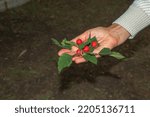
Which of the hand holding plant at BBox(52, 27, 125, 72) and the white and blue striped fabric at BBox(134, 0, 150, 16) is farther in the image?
the white and blue striped fabric at BBox(134, 0, 150, 16)

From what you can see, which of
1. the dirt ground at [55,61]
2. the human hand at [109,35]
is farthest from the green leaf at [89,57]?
the dirt ground at [55,61]

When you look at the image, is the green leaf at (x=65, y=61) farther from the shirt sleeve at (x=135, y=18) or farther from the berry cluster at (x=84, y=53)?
the shirt sleeve at (x=135, y=18)

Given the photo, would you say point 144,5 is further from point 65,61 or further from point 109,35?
point 65,61

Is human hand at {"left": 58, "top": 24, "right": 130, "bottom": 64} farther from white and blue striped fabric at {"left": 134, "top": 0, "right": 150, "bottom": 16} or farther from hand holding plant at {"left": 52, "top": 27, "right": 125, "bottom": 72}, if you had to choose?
white and blue striped fabric at {"left": 134, "top": 0, "right": 150, "bottom": 16}

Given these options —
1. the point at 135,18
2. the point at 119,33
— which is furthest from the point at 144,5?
the point at 119,33

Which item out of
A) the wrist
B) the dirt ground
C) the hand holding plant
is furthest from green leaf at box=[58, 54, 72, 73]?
the dirt ground

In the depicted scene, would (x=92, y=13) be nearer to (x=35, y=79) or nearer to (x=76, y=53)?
(x=35, y=79)

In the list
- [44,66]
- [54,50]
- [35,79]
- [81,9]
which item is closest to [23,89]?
[35,79]

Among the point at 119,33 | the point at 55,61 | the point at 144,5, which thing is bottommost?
the point at 55,61

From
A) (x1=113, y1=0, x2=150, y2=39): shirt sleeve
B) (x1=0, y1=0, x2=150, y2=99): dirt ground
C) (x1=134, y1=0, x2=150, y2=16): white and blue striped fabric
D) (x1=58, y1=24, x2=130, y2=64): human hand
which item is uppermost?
(x1=134, y1=0, x2=150, y2=16): white and blue striped fabric

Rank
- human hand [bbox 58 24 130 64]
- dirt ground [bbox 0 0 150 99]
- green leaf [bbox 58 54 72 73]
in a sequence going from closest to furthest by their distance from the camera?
green leaf [bbox 58 54 72 73] < human hand [bbox 58 24 130 64] < dirt ground [bbox 0 0 150 99]
